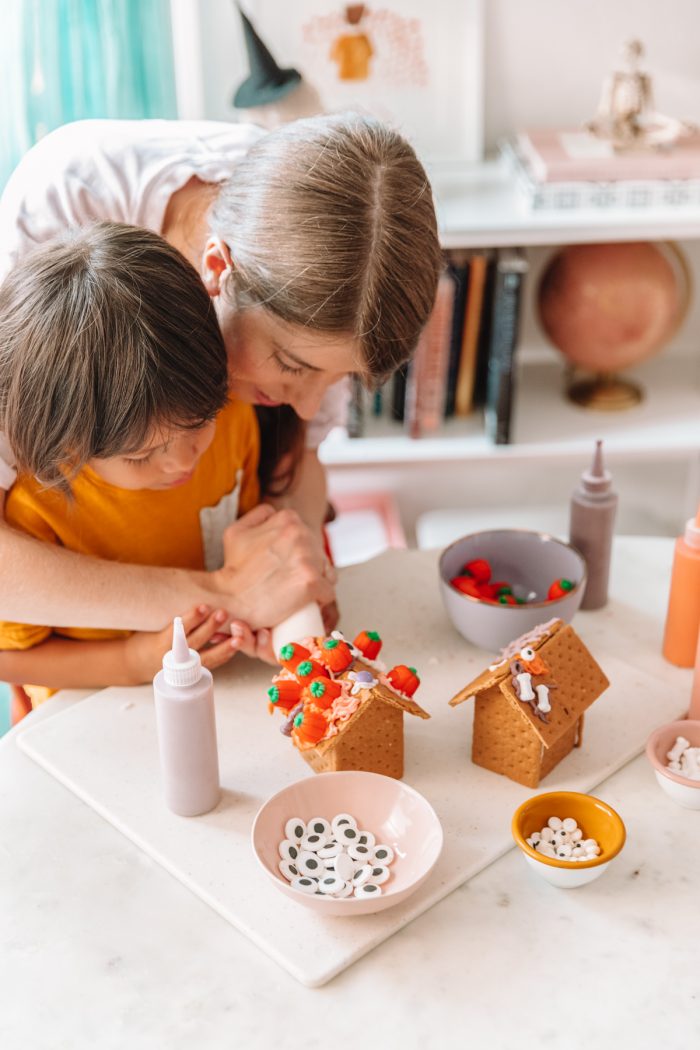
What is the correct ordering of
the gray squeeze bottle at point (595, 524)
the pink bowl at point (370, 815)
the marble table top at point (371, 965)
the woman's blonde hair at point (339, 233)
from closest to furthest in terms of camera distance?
the marble table top at point (371, 965)
the pink bowl at point (370, 815)
the woman's blonde hair at point (339, 233)
the gray squeeze bottle at point (595, 524)

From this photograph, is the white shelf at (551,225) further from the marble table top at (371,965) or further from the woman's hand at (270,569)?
the marble table top at (371,965)

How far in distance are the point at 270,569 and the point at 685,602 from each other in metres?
0.43

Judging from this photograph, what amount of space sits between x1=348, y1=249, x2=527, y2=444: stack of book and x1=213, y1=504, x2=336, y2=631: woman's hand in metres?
0.77

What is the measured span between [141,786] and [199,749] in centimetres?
10

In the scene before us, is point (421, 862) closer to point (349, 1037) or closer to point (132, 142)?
point (349, 1037)

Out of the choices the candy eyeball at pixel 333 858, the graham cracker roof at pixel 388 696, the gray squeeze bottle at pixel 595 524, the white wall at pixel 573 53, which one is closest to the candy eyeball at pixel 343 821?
the candy eyeball at pixel 333 858

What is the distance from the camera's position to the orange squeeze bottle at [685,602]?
46.5 inches

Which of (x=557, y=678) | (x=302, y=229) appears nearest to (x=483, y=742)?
(x=557, y=678)

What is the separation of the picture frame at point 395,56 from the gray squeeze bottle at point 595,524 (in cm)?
87

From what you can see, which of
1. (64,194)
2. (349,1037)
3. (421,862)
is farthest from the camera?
(64,194)

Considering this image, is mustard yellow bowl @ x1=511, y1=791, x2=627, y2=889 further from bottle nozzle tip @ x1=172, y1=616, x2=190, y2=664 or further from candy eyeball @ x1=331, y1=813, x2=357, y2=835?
bottle nozzle tip @ x1=172, y1=616, x2=190, y2=664

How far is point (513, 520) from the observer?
2303 millimetres

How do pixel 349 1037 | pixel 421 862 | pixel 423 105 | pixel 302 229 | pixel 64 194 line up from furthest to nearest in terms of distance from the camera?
pixel 423 105, pixel 64 194, pixel 302 229, pixel 421 862, pixel 349 1037

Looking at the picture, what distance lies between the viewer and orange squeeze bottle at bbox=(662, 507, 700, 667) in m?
1.18
